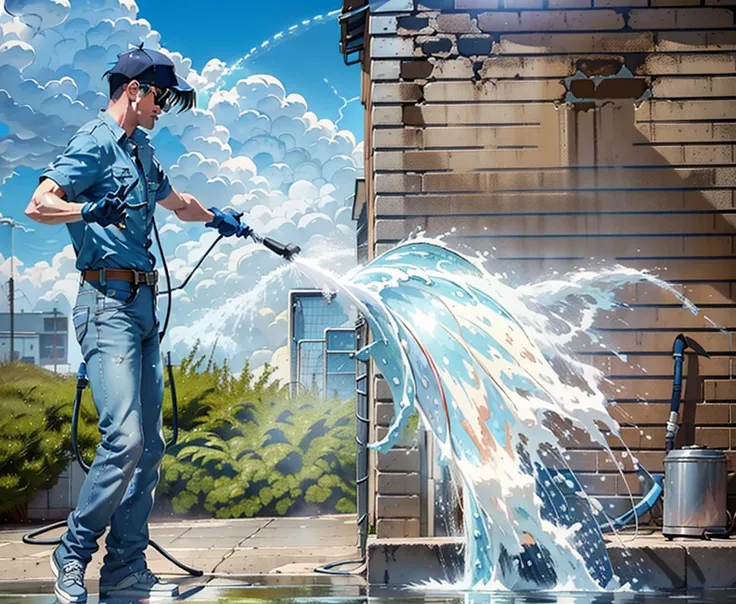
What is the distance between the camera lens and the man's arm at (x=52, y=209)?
625 cm

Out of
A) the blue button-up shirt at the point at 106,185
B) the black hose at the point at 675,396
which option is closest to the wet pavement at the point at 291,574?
the black hose at the point at 675,396

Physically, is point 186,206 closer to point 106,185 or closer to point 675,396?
point 106,185

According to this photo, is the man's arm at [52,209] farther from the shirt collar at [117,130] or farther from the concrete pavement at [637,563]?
the concrete pavement at [637,563]

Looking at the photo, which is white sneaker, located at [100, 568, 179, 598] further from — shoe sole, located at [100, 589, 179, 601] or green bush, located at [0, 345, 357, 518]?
green bush, located at [0, 345, 357, 518]

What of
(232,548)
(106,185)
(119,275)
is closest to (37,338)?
(232,548)

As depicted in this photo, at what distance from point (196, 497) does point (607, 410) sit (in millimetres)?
5573

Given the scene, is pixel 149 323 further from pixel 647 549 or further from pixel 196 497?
pixel 196 497

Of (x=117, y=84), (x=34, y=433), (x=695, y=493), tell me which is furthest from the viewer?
(x=34, y=433)

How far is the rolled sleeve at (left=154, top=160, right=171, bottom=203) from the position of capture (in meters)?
7.03

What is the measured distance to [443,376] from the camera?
7.55 metres

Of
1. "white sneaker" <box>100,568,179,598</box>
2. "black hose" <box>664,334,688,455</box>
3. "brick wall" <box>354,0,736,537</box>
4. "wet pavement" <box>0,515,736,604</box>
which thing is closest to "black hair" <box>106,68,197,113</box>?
"brick wall" <box>354,0,736,537</box>

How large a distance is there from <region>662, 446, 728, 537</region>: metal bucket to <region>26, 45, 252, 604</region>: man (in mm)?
3017

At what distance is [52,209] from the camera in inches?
247

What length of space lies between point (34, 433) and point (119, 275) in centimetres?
582
